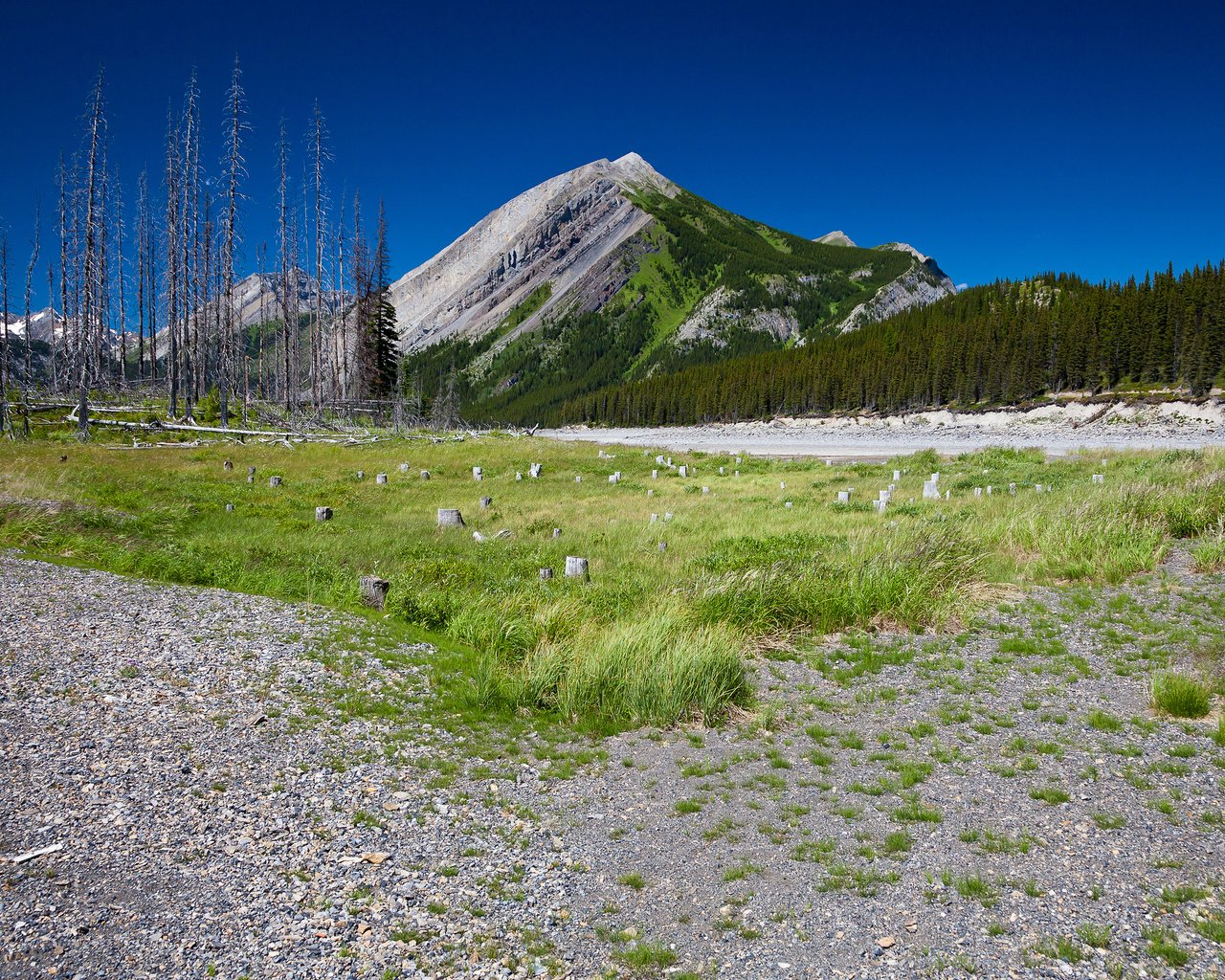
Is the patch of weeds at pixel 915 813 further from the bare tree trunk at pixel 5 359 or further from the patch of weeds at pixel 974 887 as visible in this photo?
the bare tree trunk at pixel 5 359

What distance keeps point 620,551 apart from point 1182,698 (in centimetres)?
1113

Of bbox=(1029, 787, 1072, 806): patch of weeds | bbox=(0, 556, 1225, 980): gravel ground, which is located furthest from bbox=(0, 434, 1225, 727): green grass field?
bbox=(1029, 787, 1072, 806): patch of weeds

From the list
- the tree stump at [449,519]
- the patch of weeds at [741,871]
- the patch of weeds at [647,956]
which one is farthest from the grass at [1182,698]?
the tree stump at [449,519]

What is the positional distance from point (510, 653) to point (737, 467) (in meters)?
30.5

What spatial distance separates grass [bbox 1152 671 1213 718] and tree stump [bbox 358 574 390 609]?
35.6ft

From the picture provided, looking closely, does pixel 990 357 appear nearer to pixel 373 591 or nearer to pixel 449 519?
pixel 449 519

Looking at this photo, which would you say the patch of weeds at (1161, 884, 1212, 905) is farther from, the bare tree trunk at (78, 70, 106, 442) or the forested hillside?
the forested hillside

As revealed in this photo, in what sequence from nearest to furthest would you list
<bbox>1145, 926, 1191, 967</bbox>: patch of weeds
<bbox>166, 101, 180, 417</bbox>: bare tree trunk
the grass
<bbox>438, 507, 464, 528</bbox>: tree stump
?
<bbox>1145, 926, 1191, 967</bbox>: patch of weeds → the grass → <bbox>438, 507, 464, 528</bbox>: tree stump → <bbox>166, 101, 180, 417</bbox>: bare tree trunk

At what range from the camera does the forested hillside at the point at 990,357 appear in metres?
78.4

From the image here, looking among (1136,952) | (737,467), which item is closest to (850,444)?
(737,467)

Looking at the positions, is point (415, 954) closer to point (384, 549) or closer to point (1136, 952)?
→ point (1136, 952)

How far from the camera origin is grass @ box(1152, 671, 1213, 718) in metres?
7.11

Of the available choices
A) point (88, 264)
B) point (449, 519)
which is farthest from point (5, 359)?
point (449, 519)

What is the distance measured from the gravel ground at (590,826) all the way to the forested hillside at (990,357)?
277 feet
